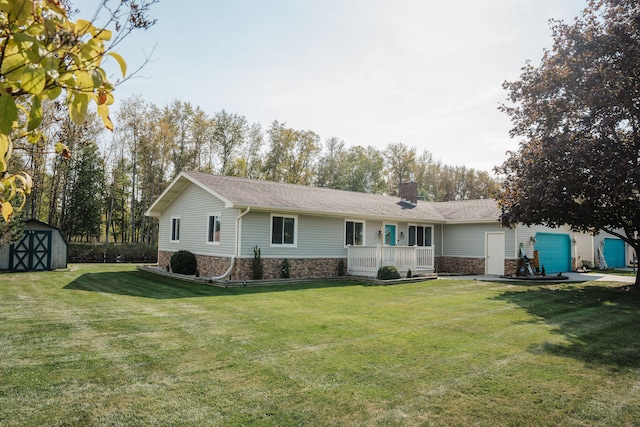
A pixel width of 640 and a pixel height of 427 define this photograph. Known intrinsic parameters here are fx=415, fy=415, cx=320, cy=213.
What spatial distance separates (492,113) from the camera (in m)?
16.2

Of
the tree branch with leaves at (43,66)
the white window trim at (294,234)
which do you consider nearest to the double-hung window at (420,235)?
the white window trim at (294,234)

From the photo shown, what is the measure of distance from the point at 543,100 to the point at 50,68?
16318 millimetres

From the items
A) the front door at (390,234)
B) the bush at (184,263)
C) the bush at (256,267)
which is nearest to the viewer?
the bush at (256,267)

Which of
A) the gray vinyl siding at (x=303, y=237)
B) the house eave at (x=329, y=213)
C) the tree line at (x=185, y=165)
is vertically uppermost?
the tree line at (x=185, y=165)

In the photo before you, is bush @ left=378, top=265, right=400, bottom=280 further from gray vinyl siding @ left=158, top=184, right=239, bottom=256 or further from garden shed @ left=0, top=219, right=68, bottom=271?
garden shed @ left=0, top=219, right=68, bottom=271

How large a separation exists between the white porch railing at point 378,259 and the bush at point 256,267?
4536 mm

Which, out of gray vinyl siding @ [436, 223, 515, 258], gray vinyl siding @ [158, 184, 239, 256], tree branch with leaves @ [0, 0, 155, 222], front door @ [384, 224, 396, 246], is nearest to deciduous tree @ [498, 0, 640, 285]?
gray vinyl siding @ [436, 223, 515, 258]

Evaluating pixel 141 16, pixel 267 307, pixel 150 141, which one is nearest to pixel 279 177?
pixel 150 141

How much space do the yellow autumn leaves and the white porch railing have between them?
647 inches

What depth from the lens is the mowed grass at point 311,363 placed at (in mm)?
4035

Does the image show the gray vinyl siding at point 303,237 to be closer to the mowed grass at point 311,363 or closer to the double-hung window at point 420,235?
the double-hung window at point 420,235

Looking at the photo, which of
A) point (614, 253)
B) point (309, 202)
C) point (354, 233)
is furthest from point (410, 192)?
point (614, 253)

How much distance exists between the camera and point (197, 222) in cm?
1798

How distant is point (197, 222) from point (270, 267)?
424 centimetres
